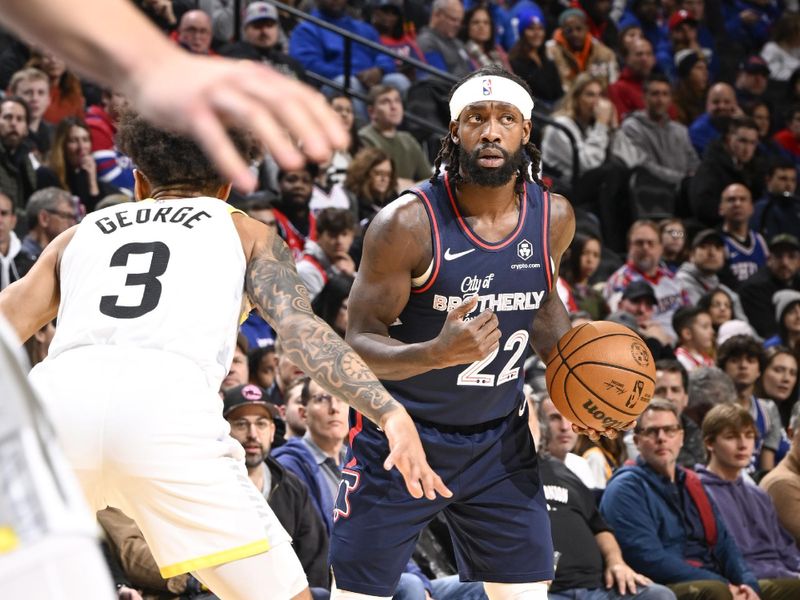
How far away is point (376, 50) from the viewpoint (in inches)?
446

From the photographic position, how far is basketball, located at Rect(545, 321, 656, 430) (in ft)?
14.6

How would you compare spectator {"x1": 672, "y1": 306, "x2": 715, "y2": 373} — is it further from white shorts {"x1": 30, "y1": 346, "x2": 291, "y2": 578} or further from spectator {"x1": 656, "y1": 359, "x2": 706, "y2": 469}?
white shorts {"x1": 30, "y1": 346, "x2": 291, "y2": 578}

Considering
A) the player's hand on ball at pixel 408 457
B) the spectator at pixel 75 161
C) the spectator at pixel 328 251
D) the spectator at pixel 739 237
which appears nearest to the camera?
the player's hand on ball at pixel 408 457

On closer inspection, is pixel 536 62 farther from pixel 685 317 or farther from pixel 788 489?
pixel 788 489

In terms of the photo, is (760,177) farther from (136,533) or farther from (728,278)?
(136,533)

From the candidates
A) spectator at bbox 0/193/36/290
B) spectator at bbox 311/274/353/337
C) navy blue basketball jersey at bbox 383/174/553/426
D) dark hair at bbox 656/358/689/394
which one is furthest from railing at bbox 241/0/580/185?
navy blue basketball jersey at bbox 383/174/553/426

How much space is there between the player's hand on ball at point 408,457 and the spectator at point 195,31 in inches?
290

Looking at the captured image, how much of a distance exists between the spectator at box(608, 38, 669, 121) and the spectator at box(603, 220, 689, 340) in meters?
3.08

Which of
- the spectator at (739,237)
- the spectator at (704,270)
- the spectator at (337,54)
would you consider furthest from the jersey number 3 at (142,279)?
the spectator at (739,237)

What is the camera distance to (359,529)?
14.0 ft

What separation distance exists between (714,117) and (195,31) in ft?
18.7

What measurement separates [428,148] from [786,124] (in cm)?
427

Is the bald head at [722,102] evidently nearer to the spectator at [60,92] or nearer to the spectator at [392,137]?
the spectator at [392,137]

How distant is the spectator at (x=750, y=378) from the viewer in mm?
8648
